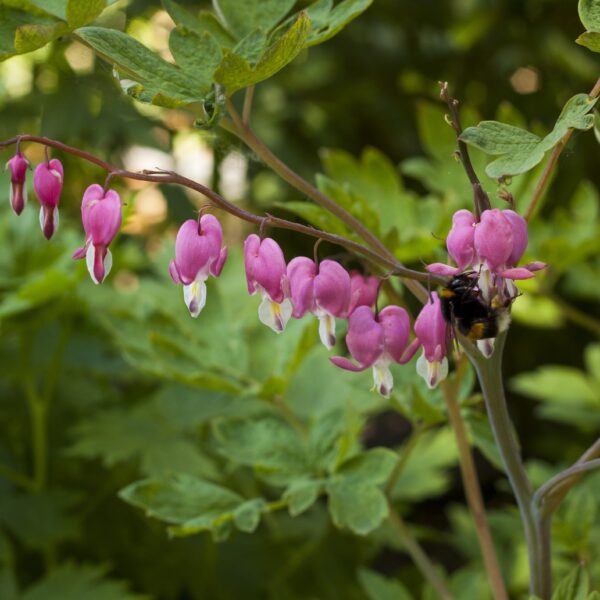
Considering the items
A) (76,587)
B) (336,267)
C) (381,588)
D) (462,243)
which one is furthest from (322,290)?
(76,587)

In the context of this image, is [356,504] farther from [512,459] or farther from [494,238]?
[494,238]

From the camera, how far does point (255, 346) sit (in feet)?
5.63

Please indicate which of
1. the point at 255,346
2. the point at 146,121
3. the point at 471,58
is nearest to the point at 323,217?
the point at 255,346

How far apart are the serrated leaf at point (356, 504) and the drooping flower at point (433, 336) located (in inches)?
11.6

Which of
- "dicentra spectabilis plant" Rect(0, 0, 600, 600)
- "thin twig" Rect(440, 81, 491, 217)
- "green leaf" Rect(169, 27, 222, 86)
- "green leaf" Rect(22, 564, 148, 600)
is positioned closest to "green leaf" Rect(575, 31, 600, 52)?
"dicentra spectabilis plant" Rect(0, 0, 600, 600)

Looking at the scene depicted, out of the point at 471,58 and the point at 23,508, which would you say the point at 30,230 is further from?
the point at 471,58

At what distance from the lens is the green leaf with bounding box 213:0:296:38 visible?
3.31 feet

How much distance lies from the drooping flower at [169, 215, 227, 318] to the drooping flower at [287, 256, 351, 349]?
0.22ft

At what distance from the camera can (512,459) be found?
0.94m

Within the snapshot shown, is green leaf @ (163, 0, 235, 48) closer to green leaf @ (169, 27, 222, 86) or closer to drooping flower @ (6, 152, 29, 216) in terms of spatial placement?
green leaf @ (169, 27, 222, 86)

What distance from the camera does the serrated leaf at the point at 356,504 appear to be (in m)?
1.08

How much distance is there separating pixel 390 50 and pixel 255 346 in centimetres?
142

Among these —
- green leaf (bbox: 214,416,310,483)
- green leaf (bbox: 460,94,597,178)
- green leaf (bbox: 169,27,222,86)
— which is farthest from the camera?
green leaf (bbox: 214,416,310,483)

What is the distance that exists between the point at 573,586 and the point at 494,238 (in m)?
0.41
